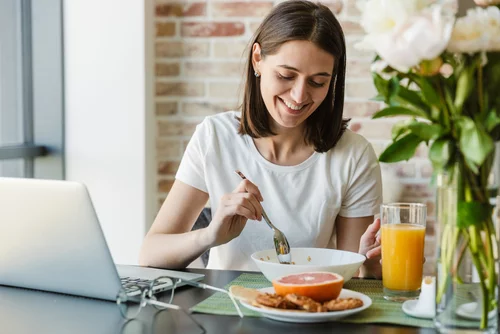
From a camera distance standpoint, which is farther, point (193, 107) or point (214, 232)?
point (193, 107)

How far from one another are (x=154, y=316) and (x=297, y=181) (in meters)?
0.79

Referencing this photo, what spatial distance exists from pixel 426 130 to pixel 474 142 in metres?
0.08

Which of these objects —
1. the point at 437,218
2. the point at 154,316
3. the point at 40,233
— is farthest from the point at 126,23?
the point at 437,218

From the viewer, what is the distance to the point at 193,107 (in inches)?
110

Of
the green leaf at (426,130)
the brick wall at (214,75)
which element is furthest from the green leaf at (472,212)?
the brick wall at (214,75)

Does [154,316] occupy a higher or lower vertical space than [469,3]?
lower

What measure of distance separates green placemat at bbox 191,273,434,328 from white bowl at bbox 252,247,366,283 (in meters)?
0.05

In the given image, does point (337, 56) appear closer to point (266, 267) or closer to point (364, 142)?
point (364, 142)

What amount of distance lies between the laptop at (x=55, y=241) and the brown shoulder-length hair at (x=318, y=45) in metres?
0.68

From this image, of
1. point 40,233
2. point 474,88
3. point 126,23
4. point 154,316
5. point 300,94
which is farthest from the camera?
point 126,23

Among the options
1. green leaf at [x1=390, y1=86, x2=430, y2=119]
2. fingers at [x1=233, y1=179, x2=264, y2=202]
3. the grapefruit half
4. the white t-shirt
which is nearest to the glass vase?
green leaf at [x1=390, y1=86, x2=430, y2=119]

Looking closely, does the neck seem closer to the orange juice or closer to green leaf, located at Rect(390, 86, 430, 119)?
the orange juice

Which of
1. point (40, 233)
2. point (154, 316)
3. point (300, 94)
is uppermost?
point (300, 94)

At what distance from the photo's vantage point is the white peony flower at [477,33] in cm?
103
